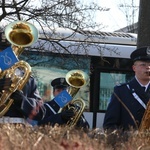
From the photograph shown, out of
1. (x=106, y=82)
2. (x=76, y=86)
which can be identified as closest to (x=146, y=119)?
(x=76, y=86)

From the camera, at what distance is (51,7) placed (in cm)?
1215

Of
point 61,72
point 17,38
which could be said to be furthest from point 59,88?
point 61,72

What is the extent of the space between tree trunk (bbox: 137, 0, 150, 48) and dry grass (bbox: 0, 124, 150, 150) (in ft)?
18.1

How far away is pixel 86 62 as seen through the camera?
12516mm

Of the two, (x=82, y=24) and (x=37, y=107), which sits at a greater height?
Result: (x=82, y=24)

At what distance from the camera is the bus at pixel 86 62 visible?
12.2m

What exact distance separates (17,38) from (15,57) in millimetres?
655

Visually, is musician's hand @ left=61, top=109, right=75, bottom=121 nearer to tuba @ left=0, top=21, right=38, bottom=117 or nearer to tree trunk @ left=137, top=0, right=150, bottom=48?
tuba @ left=0, top=21, right=38, bottom=117

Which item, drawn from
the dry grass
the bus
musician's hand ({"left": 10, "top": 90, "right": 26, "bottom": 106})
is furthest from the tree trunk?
the dry grass

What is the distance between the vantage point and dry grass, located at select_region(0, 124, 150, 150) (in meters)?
2.42

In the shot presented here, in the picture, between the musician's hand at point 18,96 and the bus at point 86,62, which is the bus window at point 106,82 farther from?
the musician's hand at point 18,96

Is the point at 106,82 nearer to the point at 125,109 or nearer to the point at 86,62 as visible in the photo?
the point at 86,62

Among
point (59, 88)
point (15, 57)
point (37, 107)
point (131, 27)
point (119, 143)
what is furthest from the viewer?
point (131, 27)

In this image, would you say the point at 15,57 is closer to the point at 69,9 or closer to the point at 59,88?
the point at 59,88
